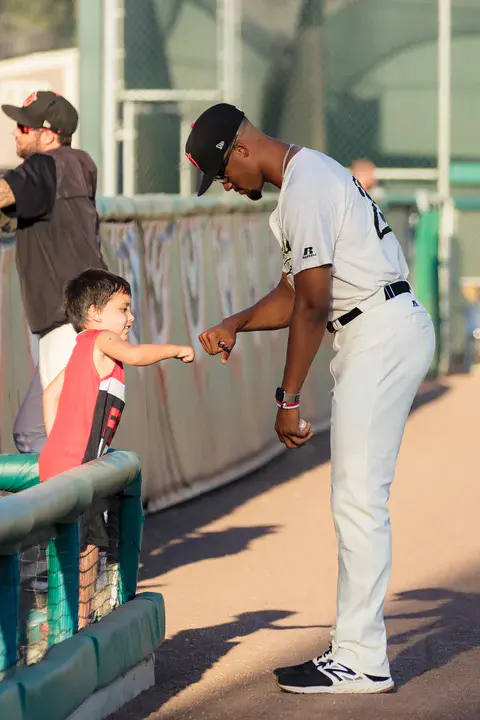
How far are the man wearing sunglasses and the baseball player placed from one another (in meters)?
1.66

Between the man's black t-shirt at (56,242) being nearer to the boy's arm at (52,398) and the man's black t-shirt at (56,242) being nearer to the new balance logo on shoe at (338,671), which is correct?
the boy's arm at (52,398)

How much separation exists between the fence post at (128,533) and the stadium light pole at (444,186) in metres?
12.4

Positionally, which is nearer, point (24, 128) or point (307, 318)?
point (307, 318)

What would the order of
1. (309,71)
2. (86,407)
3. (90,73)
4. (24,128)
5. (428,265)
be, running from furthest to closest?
(309,71), (428,265), (90,73), (24,128), (86,407)

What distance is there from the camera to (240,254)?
10.8 meters

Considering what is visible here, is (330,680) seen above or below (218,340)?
below

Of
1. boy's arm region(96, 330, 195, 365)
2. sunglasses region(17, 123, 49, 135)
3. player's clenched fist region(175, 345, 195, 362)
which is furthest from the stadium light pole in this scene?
player's clenched fist region(175, 345, 195, 362)

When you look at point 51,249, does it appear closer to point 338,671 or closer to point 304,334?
point 304,334

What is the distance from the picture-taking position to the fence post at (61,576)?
4.53 m

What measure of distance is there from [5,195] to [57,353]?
0.71 meters

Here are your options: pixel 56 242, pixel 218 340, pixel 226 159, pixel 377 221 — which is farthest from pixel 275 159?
pixel 56 242

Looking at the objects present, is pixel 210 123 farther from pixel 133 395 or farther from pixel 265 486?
pixel 265 486

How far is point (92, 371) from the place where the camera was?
18.6ft

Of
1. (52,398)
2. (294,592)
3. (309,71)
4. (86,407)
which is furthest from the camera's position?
(309,71)
